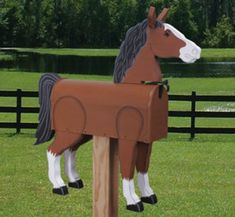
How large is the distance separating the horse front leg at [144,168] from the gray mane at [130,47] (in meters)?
Result: 0.49

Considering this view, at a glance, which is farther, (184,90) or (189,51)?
(184,90)

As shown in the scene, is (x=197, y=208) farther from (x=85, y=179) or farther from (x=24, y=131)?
(x=24, y=131)

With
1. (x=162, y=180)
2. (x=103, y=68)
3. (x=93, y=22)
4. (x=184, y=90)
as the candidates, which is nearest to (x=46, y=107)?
(x=162, y=180)

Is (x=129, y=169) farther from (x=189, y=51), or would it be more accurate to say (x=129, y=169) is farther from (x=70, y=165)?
(x=189, y=51)

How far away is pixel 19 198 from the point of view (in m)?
6.84

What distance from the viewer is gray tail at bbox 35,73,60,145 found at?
3740mm

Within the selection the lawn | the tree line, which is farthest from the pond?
the tree line

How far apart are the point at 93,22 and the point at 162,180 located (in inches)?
3452

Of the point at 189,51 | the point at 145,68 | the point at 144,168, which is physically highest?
the point at 189,51

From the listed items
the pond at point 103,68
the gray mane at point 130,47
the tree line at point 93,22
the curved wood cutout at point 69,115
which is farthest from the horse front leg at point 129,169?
the tree line at point 93,22

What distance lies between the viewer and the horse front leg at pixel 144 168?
136 inches

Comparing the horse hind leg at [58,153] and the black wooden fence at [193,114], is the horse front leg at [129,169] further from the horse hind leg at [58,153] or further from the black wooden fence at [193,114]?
the black wooden fence at [193,114]

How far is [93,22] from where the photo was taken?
9362cm

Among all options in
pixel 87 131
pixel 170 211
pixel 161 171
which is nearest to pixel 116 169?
pixel 87 131
